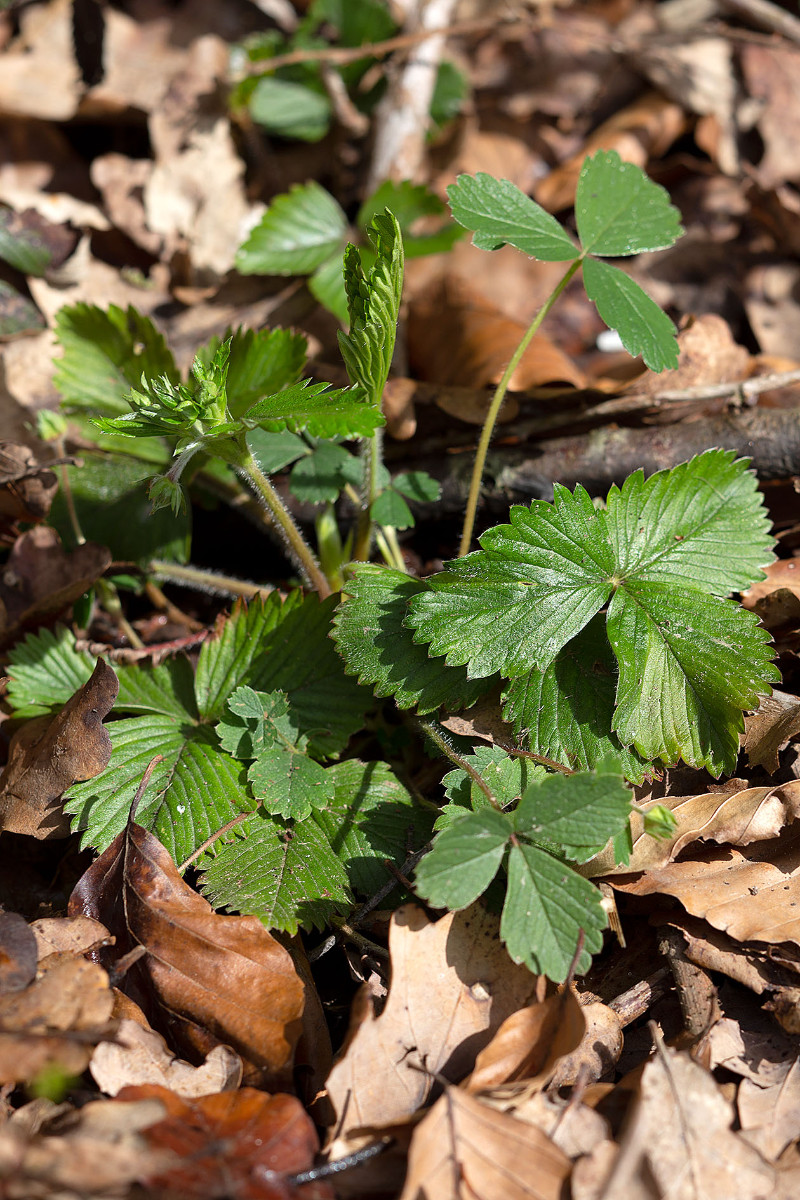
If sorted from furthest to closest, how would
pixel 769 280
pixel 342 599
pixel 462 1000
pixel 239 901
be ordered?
1. pixel 769 280
2. pixel 342 599
3. pixel 239 901
4. pixel 462 1000

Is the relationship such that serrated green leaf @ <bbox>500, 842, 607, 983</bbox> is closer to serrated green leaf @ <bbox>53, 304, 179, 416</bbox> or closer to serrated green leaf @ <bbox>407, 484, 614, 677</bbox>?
serrated green leaf @ <bbox>407, 484, 614, 677</bbox>

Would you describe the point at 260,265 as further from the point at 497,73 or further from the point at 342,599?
the point at 497,73

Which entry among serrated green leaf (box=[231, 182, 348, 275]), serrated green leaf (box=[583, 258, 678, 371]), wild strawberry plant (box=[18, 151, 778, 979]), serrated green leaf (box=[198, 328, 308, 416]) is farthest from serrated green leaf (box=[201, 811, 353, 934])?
serrated green leaf (box=[231, 182, 348, 275])

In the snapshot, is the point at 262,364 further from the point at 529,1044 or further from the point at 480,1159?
the point at 480,1159

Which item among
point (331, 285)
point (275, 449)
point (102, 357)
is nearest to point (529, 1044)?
point (275, 449)

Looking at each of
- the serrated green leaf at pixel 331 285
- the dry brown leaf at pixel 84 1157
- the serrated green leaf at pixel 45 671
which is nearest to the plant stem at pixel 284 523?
the serrated green leaf at pixel 45 671

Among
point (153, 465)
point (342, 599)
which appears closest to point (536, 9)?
point (153, 465)
